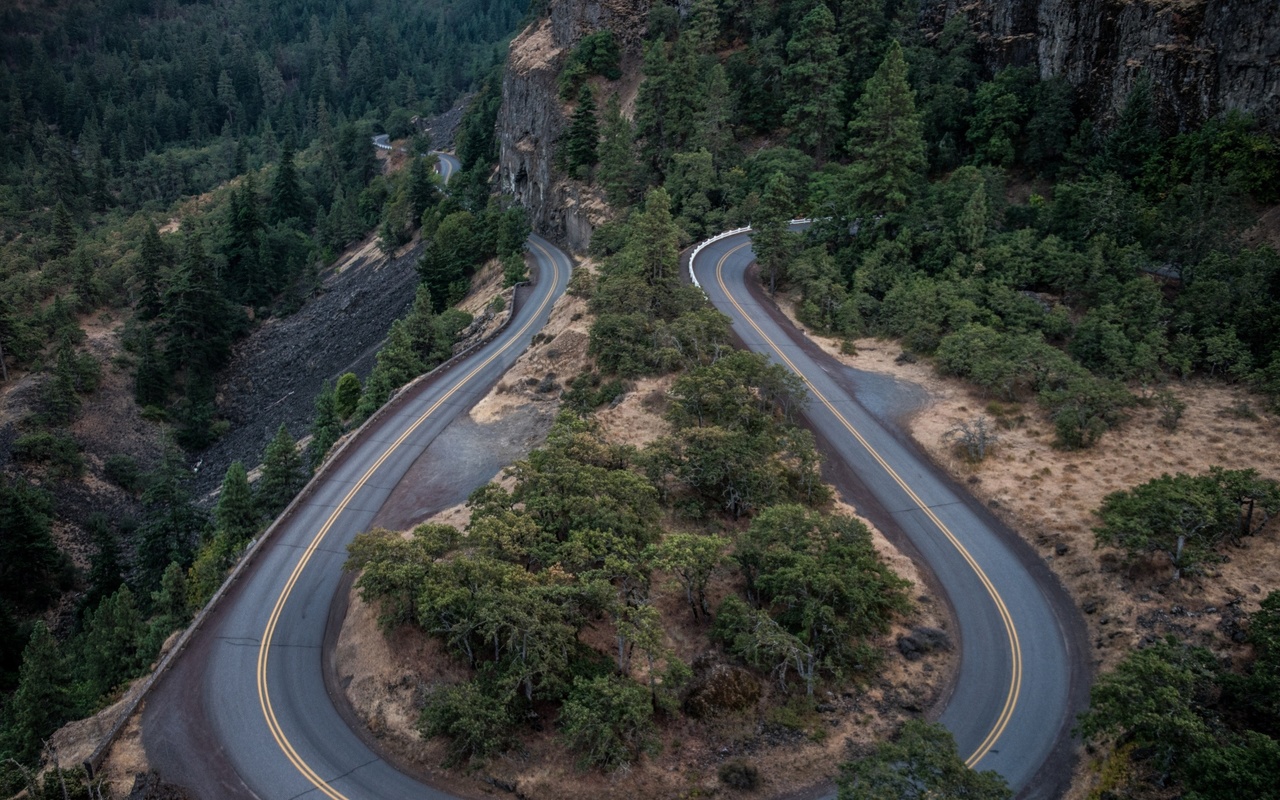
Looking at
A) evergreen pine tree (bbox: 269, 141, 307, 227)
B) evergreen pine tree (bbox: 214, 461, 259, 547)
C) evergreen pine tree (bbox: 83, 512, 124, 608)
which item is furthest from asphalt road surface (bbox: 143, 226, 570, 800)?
evergreen pine tree (bbox: 269, 141, 307, 227)

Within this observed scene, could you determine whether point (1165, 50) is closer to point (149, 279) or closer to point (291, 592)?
point (291, 592)

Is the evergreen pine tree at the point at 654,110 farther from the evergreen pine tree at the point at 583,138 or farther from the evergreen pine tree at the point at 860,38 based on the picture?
the evergreen pine tree at the point at 860,38

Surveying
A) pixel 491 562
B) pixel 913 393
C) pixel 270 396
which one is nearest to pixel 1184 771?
pixel 491 562

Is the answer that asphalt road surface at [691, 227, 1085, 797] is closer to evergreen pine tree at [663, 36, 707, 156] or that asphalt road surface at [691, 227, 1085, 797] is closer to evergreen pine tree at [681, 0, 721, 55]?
evergreen pine tree at [663, 36, 707, 156]

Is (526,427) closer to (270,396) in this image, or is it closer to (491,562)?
(491,562)

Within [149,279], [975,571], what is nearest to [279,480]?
[975,571]

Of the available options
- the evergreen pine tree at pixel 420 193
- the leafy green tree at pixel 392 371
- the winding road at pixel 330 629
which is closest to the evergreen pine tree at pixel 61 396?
the leafy green tree at pixel 392 371
